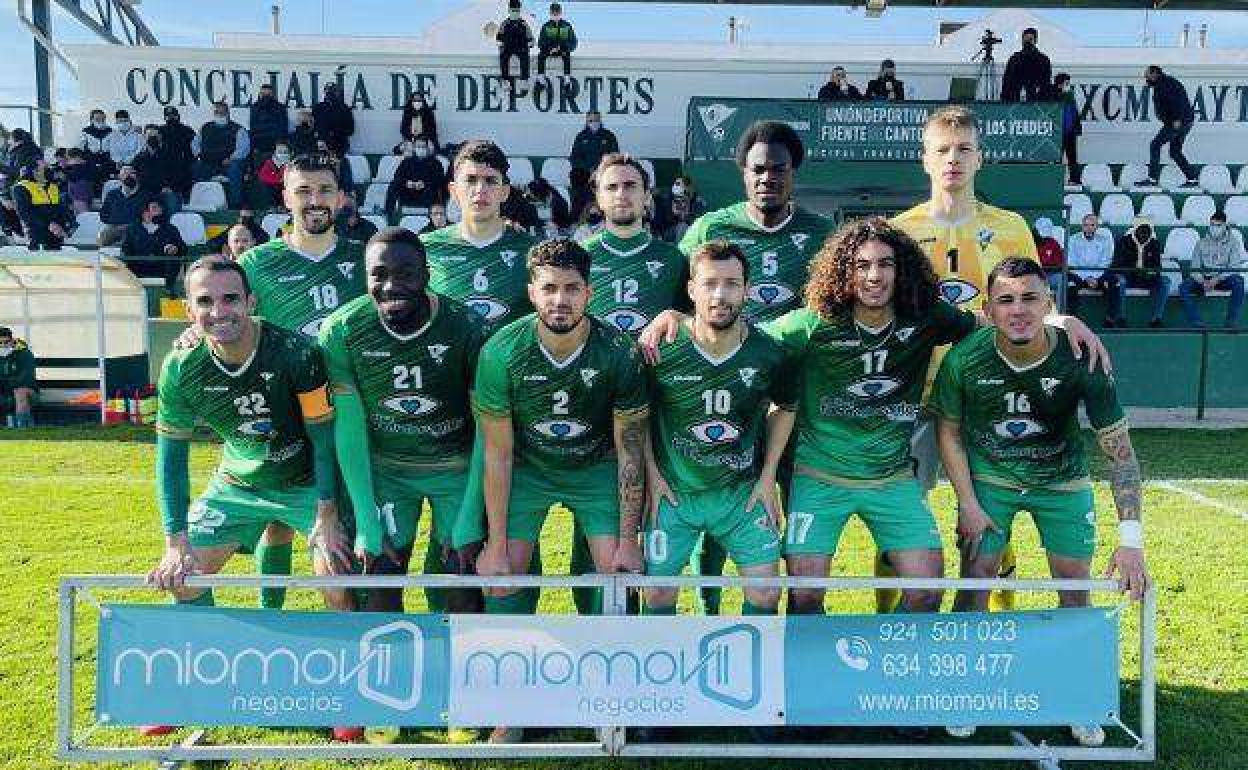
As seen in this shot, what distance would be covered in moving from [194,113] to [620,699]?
17545 mm

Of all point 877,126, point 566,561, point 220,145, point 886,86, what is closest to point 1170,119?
point 886,86

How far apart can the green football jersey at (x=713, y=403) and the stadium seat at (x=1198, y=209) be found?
605 inches

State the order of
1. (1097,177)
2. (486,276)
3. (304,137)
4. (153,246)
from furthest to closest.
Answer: (1097,177) → (304,137) → (153,246) → (486,276)

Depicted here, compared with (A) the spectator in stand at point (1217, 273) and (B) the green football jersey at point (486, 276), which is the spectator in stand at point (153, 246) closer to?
(B) the green football jersey at point (486, 276)

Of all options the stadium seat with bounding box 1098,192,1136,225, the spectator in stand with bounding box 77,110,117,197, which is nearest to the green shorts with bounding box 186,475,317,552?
the spectator in stand with bounding box 77,110,117,197

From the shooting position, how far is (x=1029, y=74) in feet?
53.0

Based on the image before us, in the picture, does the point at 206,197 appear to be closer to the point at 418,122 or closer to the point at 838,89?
the point at 418,122

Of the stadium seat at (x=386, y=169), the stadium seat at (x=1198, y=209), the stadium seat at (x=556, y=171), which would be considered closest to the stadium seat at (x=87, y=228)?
the stadium seat at (x=386, y=169)

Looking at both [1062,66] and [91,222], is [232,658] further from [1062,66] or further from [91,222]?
[1062,66]

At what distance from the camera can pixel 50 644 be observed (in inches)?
192

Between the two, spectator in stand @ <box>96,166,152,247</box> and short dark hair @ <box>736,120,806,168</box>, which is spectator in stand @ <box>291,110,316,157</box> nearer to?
spectator in stand @ <box>96,166,152,247</box>

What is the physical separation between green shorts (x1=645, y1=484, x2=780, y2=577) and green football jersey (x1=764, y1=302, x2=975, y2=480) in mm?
329

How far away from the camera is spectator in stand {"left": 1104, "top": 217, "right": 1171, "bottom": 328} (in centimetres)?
1297

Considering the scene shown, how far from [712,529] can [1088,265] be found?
11271mm
